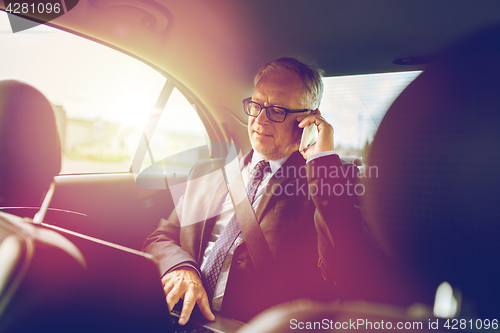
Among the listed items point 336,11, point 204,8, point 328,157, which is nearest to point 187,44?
point 204,8

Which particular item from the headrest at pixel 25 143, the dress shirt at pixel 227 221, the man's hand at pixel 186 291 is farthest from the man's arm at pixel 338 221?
the headrest at pixel 25 143

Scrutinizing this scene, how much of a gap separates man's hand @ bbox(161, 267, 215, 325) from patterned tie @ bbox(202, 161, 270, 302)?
0.27 ft

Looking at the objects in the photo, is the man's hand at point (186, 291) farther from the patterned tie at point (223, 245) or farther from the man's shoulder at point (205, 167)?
the man's shoulder at point (205, 167)

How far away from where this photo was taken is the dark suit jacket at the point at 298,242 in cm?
106

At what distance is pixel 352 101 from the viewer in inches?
63.6

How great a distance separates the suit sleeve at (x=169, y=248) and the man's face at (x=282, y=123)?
0.58 meters

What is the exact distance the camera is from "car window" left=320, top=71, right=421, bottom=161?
148 cm

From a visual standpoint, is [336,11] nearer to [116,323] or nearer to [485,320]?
[485,320]

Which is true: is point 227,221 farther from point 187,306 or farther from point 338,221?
point 338,221

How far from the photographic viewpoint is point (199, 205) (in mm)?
1594

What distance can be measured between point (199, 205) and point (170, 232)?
0.66 ft

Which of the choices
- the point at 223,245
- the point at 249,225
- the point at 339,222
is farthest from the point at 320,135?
the point at 223,245

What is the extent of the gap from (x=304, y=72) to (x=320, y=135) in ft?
1.59

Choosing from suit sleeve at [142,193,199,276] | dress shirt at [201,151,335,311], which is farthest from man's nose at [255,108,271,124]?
suit sleeve at [142,193,199,276]
